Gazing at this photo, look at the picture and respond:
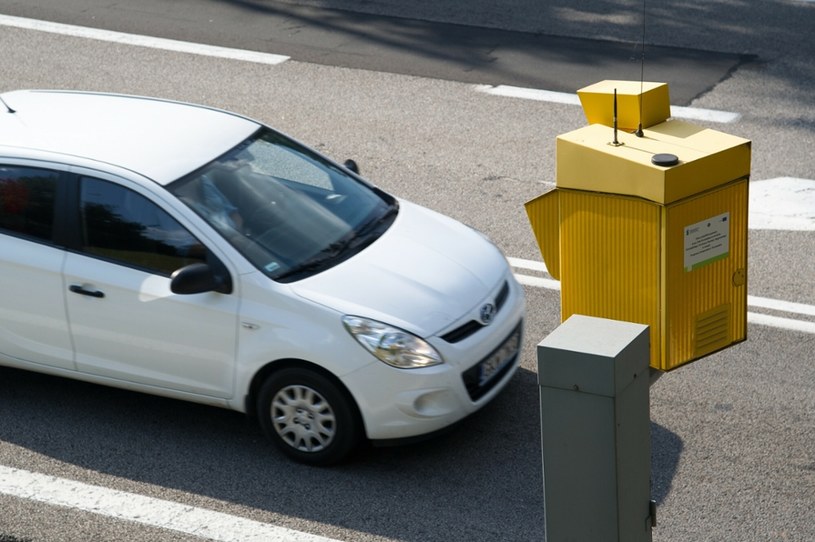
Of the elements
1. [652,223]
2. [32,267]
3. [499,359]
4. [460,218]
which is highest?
[652,223]

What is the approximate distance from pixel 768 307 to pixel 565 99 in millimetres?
4401

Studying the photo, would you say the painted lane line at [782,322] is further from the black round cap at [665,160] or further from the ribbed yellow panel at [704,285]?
the black round cap at [665,160]

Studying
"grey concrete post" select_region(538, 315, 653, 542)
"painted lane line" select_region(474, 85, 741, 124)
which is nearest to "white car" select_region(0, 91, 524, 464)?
"grey concrete post" select_region(538, 315, 653, 542)

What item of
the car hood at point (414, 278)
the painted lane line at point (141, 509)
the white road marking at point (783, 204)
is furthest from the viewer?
the white road marking at point (783, 204)

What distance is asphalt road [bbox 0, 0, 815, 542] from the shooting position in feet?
19.5

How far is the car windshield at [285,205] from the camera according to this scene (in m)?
6.38

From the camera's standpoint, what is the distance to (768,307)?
7875 millimetres

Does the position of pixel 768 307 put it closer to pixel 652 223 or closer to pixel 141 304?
pixel 652 223

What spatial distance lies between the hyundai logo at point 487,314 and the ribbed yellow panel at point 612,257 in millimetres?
1670

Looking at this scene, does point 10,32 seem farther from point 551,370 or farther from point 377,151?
point 551,370

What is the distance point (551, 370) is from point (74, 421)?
412cm

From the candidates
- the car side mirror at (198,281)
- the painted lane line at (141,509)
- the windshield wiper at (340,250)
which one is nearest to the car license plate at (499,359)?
the windshield wiper at (340,250)

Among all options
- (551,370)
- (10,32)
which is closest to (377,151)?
(10,32)

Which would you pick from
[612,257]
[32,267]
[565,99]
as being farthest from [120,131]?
[565,99]
